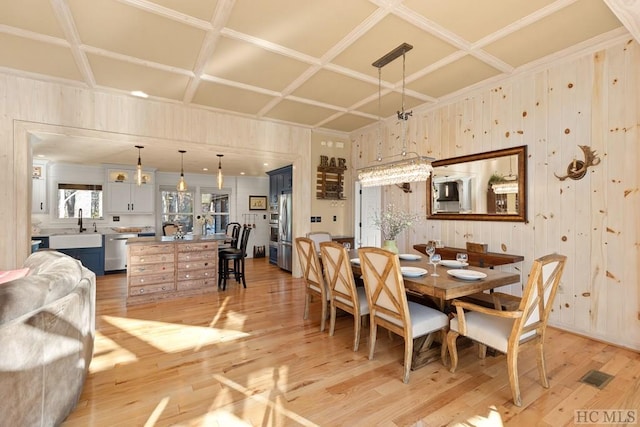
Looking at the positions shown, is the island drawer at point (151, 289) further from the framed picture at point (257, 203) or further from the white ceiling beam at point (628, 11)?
the white ceiling beam at point (628, 11)

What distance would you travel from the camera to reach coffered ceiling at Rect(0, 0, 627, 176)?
2402 millimetres

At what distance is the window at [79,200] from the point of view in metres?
6.37

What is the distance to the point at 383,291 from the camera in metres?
2.39

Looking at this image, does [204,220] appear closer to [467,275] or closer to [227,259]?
[227,259]

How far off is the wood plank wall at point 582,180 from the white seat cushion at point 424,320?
176cm

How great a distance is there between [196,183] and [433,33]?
7.10 m

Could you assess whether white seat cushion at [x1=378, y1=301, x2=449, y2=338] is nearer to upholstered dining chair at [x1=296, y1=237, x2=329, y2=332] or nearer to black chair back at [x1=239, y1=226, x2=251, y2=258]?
upholstered dining chair at [x1=296, y1=237, x2=329, y2=332]

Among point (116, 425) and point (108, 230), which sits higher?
point (108, 230)

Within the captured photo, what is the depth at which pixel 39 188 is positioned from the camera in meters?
6.07

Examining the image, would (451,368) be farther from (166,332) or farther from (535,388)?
(166,332)

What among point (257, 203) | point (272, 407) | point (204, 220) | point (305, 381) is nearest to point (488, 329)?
point (305, 381)

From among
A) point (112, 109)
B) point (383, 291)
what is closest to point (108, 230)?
point (112, 109)

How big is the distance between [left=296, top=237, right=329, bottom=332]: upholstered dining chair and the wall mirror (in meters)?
2.19

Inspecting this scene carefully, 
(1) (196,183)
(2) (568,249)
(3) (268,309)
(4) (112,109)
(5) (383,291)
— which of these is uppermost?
(4) (112,109)
